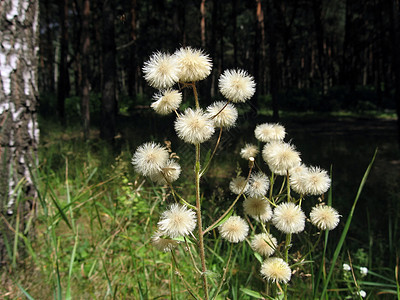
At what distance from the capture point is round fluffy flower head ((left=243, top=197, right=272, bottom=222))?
114 centimetres

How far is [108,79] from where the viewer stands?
5223mm

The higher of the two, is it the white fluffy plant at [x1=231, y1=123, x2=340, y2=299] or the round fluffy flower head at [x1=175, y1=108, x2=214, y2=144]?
the round fluffy flower head at [x1=175, y1=108, x2=214, y2=144]

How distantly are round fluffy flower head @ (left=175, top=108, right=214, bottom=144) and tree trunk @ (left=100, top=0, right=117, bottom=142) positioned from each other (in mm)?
4430

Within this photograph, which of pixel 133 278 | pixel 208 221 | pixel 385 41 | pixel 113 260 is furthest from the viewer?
pixel 385 41

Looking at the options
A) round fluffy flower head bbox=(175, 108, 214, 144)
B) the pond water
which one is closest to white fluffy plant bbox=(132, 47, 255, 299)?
round fluffy flower head bbox=(175, 108, 214, 144)

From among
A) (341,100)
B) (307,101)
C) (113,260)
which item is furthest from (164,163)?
(341,100)

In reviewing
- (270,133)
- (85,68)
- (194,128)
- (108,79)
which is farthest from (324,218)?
(85,68)

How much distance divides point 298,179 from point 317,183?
7 centimetres

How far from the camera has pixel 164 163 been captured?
942 millimetres

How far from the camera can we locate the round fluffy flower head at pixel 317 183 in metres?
1.04

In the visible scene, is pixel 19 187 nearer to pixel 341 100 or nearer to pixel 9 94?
pixel 9 94

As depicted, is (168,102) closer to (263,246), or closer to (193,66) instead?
(193,66)

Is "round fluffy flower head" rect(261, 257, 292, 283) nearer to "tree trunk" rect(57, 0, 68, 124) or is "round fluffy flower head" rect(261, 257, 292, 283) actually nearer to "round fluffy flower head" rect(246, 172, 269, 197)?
"round fluffy flower head" rect(246, 172, 269, 197)

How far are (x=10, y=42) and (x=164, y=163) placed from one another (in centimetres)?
182
